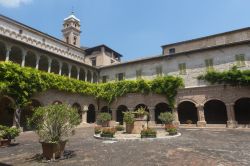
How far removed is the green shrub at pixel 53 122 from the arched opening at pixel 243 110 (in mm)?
21405

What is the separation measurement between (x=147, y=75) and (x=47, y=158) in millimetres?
19394

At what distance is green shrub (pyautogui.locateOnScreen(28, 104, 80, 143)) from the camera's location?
795cm

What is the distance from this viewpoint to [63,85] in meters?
22.5

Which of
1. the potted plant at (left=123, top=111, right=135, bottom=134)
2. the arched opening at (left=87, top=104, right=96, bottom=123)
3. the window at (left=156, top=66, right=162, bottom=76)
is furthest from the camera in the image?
the arched opening at (left=87, top=104, right=96, bottom=123)

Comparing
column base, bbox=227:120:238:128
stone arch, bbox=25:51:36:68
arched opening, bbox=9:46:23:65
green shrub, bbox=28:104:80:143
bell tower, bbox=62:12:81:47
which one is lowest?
column base, bbox=227:120:238:128

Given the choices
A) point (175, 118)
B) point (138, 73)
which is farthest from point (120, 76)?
point (175, 118)

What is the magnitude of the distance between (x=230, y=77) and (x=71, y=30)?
31.4 meters

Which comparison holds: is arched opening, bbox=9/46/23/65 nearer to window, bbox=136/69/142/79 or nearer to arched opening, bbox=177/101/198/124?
window, bbox=136/69/142/79

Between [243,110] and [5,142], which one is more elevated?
[243,110]

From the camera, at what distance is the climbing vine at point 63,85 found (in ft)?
54.5

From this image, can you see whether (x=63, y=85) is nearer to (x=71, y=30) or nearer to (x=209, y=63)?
(x=209, y=63)

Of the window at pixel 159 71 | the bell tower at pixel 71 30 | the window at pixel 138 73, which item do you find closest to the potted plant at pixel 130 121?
the window at pixel 159 71

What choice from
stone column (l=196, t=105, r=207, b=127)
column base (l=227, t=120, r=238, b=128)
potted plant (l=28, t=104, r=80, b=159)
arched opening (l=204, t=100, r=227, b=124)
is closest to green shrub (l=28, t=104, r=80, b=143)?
potted plant (l=28, t=104, r=80, b=159)

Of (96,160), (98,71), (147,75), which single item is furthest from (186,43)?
(96,160)
